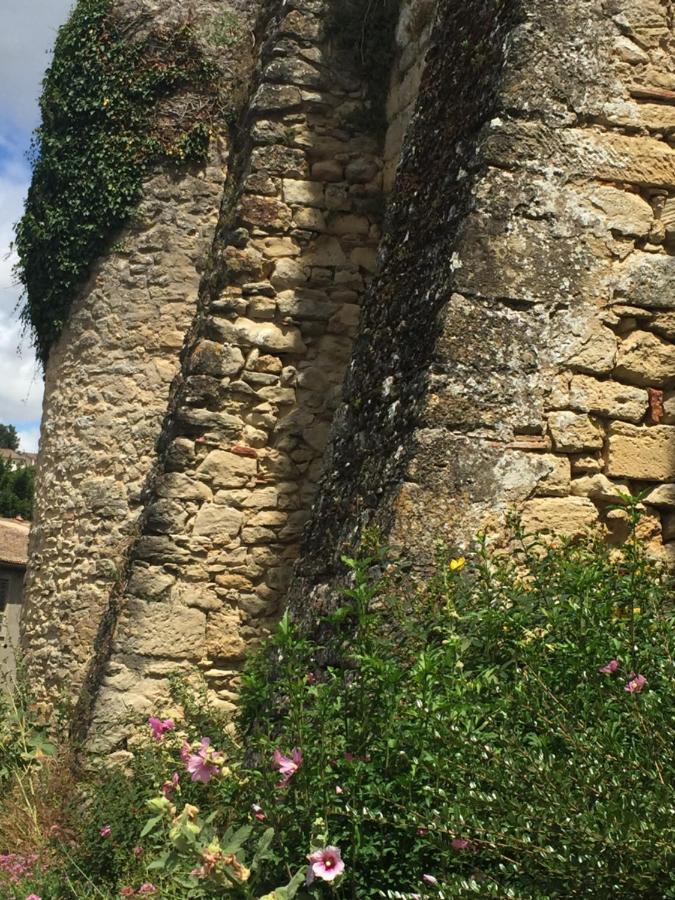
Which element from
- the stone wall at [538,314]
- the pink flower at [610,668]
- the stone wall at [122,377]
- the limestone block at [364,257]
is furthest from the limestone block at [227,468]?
the pink flower at [610,668]

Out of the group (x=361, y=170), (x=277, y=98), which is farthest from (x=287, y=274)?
(x=277, y=98)

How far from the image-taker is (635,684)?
2979 mm

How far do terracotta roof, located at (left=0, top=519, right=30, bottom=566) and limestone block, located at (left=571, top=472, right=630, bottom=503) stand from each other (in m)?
20.5

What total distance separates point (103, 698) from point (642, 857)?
4.33 meters

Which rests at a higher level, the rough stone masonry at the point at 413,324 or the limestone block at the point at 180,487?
the rough stone masonry at the point at 413,324

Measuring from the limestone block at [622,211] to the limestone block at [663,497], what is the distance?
89cm

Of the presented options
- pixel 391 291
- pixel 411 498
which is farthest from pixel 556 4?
pixel 411 498

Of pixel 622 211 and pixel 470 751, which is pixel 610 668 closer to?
pixel 470 751

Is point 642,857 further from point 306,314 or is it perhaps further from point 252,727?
point 306,314

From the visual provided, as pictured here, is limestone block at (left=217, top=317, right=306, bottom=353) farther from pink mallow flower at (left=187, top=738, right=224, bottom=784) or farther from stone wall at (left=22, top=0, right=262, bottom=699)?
pink mallow flower at (left=187, top=738, right=224, bottom=784)

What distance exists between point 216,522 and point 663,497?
2.98 meters

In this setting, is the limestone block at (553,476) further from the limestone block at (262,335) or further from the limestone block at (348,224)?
the limestone block at (348,224)

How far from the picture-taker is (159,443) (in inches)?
275

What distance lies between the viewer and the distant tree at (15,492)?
30.7 m
